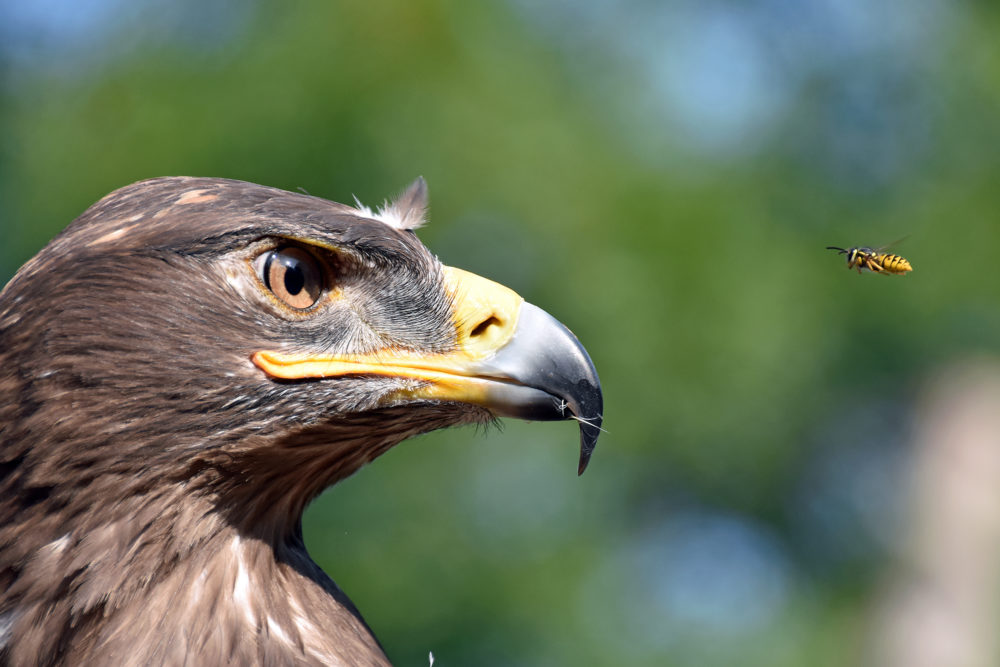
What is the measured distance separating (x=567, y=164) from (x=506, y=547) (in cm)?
371

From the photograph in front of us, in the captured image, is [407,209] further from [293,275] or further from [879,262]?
[879,262]

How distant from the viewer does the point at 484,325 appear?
9.80 ft

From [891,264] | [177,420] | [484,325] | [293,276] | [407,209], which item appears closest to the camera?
[177,420]

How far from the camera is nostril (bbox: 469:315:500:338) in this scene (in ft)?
9.77

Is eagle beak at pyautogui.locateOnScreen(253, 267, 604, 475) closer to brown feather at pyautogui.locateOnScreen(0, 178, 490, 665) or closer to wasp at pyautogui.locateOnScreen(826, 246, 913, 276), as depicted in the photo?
brown feather at pyautogui.locateOnScreen(0, 178, 490, 665)

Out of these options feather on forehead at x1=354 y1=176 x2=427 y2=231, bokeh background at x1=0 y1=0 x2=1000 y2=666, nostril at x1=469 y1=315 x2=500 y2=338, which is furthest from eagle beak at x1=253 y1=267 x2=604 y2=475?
bokeh background at x1=0 y1=0 x2=1000 y2=666

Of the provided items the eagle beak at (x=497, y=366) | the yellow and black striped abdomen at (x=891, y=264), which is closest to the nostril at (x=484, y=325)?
the eagle beak at (x=497, y=366)

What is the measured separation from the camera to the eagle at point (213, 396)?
2.66 metres

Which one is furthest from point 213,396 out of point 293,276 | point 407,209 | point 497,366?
point 407,209

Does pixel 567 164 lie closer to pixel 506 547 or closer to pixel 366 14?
pixel 366 14

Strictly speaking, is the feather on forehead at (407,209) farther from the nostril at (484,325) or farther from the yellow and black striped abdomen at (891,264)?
the yellow and black striped abdomen at (891,264)

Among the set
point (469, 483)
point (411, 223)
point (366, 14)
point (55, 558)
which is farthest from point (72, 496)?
point (366, 14)

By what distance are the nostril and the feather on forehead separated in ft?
1.35

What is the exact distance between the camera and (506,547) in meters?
11.3
